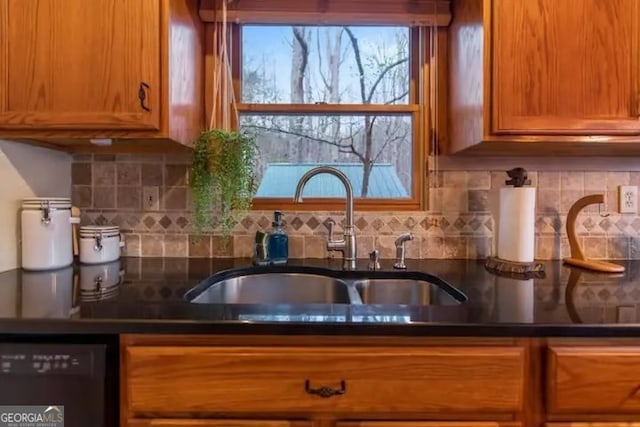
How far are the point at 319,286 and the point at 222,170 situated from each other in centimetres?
52

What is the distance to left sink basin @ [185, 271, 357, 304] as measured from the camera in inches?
57.1

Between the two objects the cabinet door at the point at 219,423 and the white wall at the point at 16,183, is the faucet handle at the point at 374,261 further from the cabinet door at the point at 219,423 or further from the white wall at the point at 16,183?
the white wall at the point at 16,183

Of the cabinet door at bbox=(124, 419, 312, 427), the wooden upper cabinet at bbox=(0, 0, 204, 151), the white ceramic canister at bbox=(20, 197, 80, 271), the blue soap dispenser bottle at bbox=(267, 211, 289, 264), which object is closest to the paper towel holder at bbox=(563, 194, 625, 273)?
the blue soap dispenser bottle at bbox=(267, 211, 289, 264)

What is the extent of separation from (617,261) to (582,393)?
939 millimetres

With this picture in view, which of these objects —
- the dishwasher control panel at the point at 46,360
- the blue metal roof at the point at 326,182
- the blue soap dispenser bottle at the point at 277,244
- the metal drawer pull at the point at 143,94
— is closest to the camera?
the dishwasher control panel at the point at 46,360

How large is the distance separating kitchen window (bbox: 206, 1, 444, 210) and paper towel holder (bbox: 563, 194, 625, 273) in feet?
1.84

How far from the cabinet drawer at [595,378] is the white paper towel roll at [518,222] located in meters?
0.57

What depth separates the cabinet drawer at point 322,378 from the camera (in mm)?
908

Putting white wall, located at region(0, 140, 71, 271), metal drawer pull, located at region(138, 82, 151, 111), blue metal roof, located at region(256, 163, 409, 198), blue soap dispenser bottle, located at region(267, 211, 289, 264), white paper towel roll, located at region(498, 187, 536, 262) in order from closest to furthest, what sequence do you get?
1. metal drawer pull, located at region(138, 82, 151, 111)
2. white wall, located at region(0, 140, 71, 271)
3. white paper towel roll, located at region(498, 187, 536, 262)
4. blue soap dispenser bottle, located at region(267, 211, 289, 264)
5. blue metal roof, located at region(256, 163, 409, 198)

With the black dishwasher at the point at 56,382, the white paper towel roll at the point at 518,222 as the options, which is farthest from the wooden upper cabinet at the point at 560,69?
the black dishwasher at the point at 56,382

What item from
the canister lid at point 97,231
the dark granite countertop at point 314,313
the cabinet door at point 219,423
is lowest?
the cabinet door at point 219,423

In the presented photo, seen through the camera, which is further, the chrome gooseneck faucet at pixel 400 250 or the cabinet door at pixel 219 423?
the chrome gooseneck faucet at pixel 400 250

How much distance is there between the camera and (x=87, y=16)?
1.24 m

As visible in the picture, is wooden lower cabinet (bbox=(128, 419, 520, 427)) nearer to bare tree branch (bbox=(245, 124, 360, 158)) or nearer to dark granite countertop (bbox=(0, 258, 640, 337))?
dark granite countertop (bbox=(0, 258, 640, 337))
